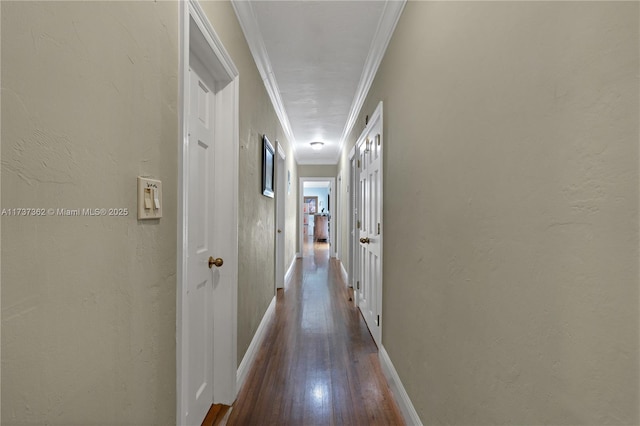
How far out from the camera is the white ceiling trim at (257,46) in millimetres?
1954

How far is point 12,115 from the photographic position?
54cm

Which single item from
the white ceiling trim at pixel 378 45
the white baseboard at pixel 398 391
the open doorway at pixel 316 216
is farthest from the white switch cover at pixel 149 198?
the open doorway at pixel 316 216

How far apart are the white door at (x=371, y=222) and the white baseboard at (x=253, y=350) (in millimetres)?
991

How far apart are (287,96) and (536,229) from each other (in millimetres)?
3162

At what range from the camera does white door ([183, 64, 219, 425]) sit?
60.1 inches

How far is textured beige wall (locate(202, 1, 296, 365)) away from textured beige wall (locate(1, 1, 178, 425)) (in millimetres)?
783

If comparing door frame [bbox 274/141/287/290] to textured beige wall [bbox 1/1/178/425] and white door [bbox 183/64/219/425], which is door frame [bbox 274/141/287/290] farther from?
textured beige wall [bbox 1/1/178/425]

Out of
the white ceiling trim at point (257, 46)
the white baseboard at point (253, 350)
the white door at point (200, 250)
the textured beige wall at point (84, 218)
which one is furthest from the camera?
the white baseboard at point (253, 350)

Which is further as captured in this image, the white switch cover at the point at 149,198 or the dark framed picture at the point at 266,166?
the dark framed picture at the point at 266,166

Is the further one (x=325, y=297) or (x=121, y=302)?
(x=325, y=297)

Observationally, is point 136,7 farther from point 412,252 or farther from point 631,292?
point 412,252

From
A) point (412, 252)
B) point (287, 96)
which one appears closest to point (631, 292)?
point (412, 252)

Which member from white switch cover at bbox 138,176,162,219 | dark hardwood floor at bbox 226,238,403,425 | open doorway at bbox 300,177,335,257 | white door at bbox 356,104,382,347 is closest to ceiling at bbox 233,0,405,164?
white door at bbox 356,104,382,347

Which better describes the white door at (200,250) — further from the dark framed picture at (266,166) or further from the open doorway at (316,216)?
the open doorway at (316,216)
